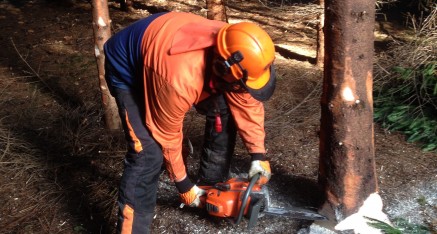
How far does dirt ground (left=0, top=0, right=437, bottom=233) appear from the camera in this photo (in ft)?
11.0

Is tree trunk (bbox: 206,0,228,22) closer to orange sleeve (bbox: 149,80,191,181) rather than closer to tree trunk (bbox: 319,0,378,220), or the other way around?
tree trunk (bbox: 319,0,378,220)

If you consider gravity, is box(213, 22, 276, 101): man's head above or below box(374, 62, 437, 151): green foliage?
above

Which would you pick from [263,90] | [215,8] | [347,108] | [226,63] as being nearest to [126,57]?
[226,63]

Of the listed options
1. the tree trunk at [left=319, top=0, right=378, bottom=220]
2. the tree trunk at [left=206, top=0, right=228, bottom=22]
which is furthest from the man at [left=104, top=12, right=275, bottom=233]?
the tree trunk at [left=206, top=0, right=228, bottom=22]

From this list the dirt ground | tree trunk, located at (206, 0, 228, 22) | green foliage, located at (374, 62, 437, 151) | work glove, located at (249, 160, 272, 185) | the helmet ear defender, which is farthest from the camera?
tree trunk, located at (206, 0, 228, 22)

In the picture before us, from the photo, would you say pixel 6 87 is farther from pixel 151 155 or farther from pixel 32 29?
pixel 151 155

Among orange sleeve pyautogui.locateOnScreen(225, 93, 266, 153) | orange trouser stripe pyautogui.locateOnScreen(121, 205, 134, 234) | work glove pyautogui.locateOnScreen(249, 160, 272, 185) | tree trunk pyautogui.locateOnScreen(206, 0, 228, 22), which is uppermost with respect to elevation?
tree trunk pyautogui.locateOnScreen(206, 0, 228, 22)

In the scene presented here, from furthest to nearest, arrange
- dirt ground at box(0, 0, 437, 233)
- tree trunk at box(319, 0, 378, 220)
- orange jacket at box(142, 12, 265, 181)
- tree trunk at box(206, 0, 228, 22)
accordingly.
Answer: tree trunk at box(206, 0, 228, 22) < dirt ground at box(0, 0, 437, 233) < tree trunk at box(319, 0, 378, 220) < orange jacket at box(142, 12, 265, 181)

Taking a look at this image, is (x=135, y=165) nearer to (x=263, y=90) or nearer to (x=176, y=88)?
(x=176, y=88)

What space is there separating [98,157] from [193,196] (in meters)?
1.69

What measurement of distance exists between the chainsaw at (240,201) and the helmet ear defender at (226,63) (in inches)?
27.0

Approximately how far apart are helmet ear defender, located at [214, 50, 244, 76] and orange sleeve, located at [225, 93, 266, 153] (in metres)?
0.37

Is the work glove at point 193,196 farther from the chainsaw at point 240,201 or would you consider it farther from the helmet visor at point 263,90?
the helmet visor at point 263,90

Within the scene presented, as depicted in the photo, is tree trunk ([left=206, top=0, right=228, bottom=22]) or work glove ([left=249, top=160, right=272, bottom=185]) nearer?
work glove ([left=249, top=160, right=272, bottom=185])
